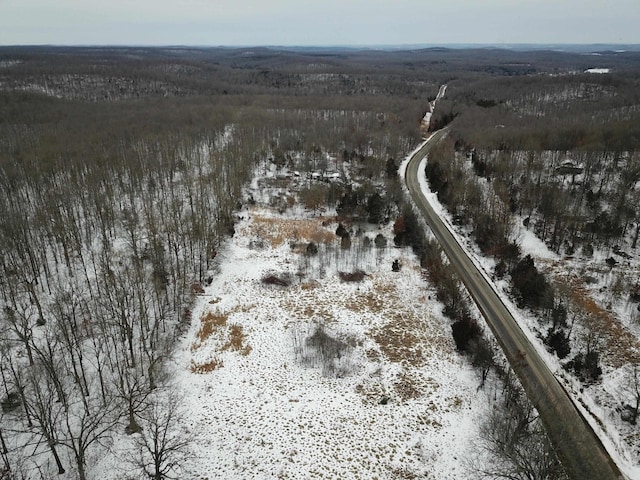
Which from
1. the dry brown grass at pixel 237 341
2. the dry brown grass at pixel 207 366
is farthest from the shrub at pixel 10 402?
the dry brown grass at pixel 237 341

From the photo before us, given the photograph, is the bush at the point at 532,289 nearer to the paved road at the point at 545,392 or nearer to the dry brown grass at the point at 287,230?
the paved road at the point at 545,392

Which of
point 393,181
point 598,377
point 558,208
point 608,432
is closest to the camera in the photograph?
point 608,432

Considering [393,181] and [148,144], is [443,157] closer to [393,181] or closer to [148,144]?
[393,181]

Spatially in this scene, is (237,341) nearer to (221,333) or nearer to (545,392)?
(221,333)

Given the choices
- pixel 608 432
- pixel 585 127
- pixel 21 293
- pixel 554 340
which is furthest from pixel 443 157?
pixel 21 293

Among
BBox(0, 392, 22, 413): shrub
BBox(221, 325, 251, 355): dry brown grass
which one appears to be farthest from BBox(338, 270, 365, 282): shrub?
BBox(0, 392, 22, 413): shrub

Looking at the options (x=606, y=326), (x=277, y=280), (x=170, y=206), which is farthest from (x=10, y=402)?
(x=606, y=326)
